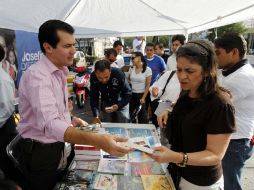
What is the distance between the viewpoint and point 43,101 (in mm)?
1287

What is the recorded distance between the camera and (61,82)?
63.8 inches

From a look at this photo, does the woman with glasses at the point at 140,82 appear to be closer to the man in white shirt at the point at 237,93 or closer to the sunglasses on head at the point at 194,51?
the man in white shirt at the point at 237,93

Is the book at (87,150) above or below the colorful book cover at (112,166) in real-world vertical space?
above

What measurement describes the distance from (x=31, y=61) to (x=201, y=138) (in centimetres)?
354

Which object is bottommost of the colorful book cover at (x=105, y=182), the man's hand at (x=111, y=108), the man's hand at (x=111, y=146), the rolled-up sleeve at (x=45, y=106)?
the man's hand at (x=111, y=108)

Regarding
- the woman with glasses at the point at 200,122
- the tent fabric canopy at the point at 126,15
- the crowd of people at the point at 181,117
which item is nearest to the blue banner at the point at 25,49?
the tent fabric canopy at the point at 126,15

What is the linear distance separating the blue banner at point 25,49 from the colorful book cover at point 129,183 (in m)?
2.89

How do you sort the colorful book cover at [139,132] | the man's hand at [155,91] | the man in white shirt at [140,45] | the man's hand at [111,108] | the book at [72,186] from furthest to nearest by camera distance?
the man in white shirt at [140,45] < the man's hand at [111,108] < the man's hand at [155,91] < the colorful book cover at [139,132] < the book at [72,186]

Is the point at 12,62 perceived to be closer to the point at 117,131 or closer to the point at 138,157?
the point at 117,131

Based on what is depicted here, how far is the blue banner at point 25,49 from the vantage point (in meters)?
3.71

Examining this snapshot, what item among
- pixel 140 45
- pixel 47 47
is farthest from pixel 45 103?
pixel 140 45

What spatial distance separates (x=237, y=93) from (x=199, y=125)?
0.76 meters

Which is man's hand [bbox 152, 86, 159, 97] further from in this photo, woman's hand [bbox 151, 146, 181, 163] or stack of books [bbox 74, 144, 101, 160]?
woman's hand [bbox 151, 146, 181, 163]

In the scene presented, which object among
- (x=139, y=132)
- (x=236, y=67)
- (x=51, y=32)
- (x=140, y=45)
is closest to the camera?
(x=51, y=32)
